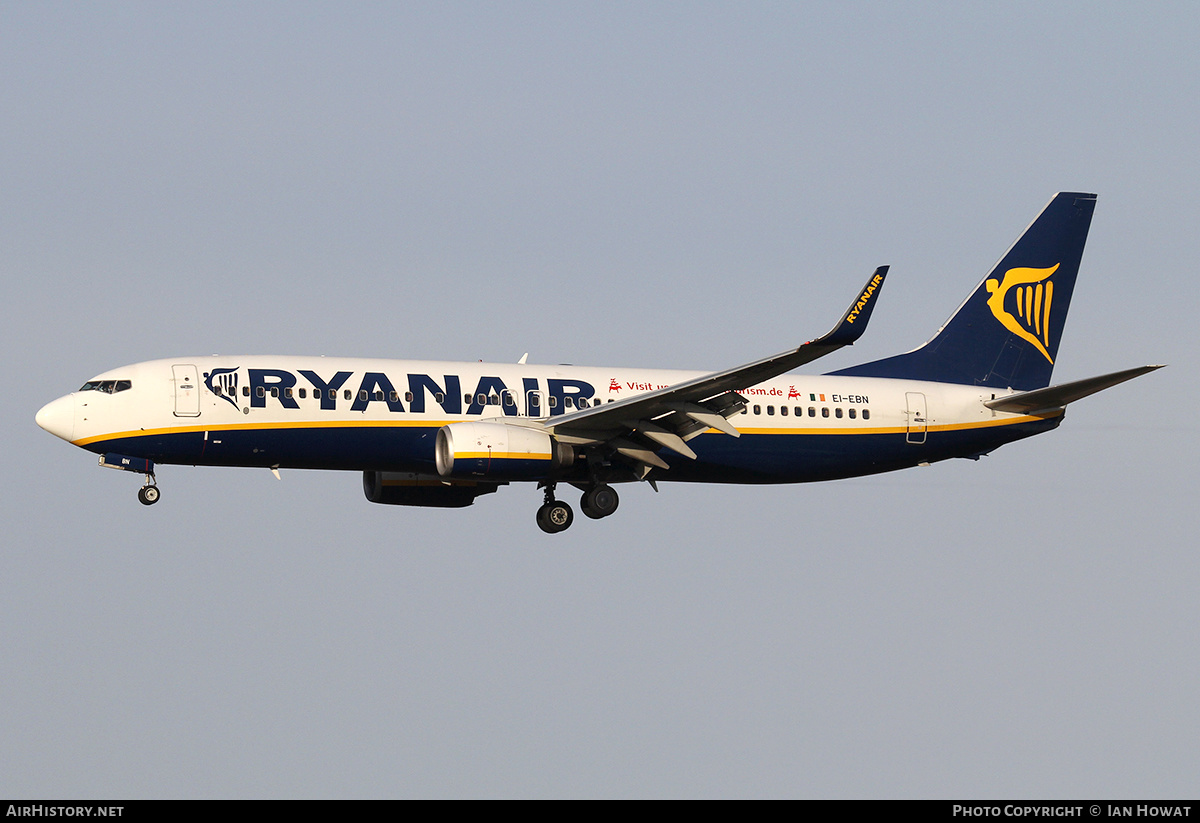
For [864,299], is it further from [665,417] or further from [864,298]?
[665,417]

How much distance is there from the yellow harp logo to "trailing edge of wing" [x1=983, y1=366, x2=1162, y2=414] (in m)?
2.19

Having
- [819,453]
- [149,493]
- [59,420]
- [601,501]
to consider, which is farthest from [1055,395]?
[59,420]

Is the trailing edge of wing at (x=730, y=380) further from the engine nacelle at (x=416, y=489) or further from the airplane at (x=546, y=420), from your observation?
the engine nacelle at (x=416, y=489)

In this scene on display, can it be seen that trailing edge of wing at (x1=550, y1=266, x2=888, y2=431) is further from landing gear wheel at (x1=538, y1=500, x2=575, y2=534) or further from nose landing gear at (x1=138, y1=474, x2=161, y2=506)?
nose landing gear at (x1=138, y1=474, x2=161, y2=506)

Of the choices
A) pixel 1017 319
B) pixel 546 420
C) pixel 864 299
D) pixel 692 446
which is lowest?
pixel 692 446

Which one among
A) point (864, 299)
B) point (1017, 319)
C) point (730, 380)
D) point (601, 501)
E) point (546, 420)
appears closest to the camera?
point (864, 299)

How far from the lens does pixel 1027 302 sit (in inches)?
1960

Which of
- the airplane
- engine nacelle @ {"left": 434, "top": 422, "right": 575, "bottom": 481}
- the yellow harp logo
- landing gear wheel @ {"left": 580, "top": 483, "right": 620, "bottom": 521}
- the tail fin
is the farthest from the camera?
the yellow harp logo

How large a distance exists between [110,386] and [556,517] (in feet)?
39.9

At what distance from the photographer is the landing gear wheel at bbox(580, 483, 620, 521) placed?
4294 centimetres

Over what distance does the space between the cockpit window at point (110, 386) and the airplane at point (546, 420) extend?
2.9 inches

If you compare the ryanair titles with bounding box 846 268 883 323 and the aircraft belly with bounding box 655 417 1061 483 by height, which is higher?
the ryanair titles with bounding box 846 268 883 323

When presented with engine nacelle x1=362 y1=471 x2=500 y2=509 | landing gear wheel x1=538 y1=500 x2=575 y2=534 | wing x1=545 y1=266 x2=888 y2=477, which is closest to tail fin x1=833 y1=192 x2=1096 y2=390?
wing x1=545 y1=266 x2=888 y2=477

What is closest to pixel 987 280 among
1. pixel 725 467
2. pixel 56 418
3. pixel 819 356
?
pixel 725 467
